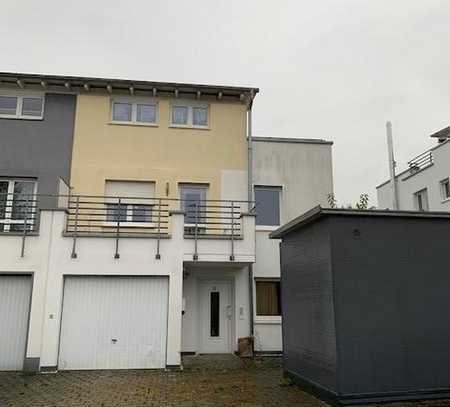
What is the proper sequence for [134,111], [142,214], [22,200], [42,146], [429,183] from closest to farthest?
[22,200] < [142,214] < [42,146] < [134,111] < [429,183]

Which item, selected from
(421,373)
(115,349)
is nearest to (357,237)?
(421,373)

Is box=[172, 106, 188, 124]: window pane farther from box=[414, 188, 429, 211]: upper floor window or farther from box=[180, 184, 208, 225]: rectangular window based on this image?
box=[414, 188, 429, 211]: upper floor window

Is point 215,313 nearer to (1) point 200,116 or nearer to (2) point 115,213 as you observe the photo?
(2) point 115,213

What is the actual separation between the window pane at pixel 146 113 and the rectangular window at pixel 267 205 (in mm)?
4091

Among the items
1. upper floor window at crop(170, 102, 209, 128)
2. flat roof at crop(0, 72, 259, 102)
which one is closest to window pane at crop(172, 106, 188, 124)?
upper floor window at crop(170, 102, 209, 128)

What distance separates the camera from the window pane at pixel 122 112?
14344 millimetres

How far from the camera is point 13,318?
11.4 meters

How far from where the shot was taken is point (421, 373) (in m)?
7.51

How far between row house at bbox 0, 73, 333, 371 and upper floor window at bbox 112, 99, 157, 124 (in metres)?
0.03

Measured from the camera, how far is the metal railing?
2067 centimetres

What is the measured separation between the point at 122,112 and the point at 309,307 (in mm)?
9123

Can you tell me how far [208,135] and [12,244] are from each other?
660 cm

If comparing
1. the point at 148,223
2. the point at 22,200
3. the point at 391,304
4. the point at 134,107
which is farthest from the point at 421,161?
the point at 22,200

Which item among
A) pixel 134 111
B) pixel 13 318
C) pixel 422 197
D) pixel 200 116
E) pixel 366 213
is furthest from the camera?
pixel 422 197
